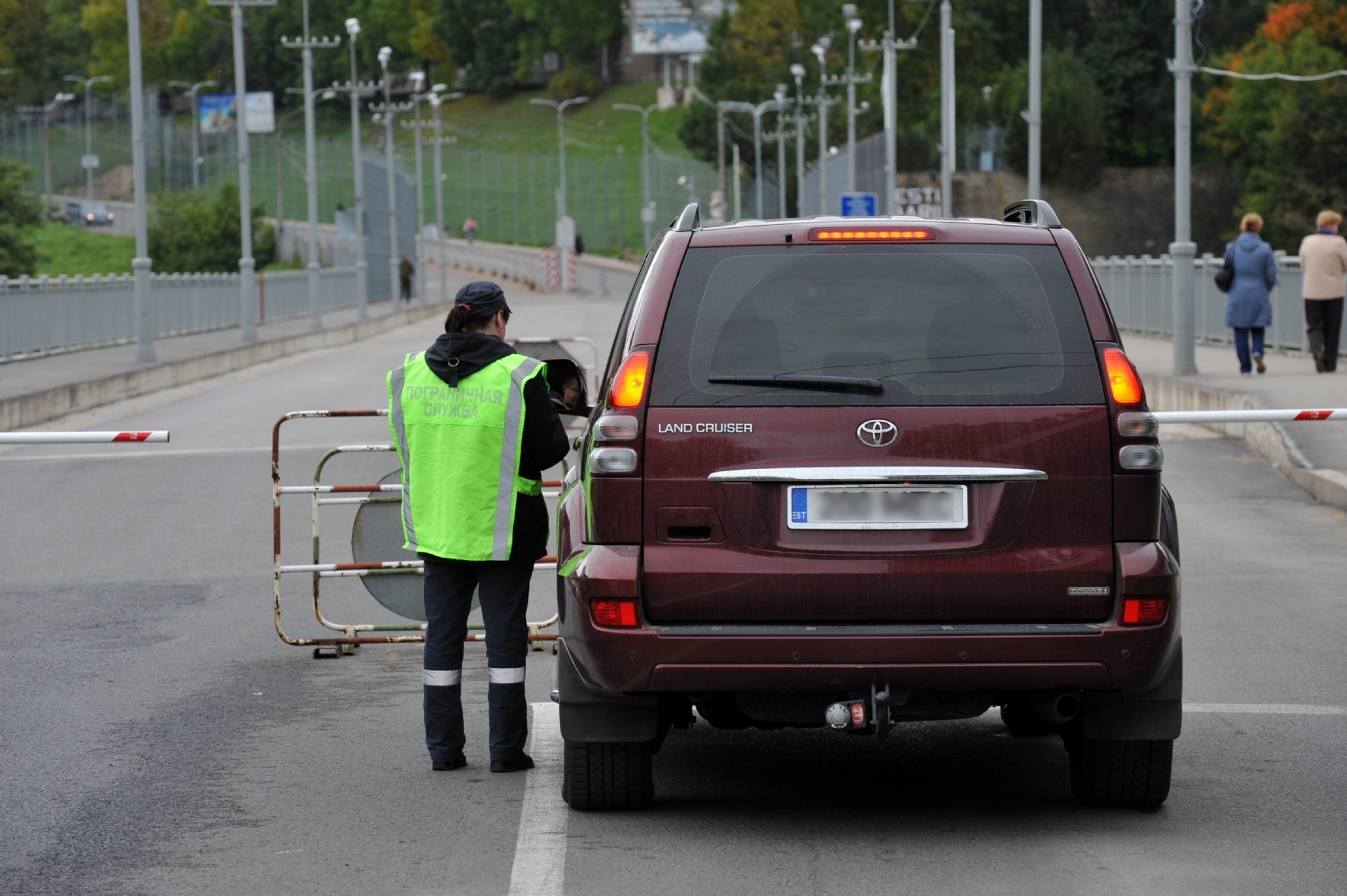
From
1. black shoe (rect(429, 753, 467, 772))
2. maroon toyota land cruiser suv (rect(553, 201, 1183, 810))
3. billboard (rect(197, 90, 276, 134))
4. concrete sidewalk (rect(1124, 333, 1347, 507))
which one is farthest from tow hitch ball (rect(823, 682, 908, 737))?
billboard (rect(197, 90, 276, 134))

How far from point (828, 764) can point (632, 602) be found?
5.19 feet

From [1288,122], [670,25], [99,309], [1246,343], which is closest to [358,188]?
[99,309]

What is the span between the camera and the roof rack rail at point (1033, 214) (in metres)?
6.25

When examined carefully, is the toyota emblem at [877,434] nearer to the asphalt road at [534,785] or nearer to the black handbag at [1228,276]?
the asphalt road at [534,785]

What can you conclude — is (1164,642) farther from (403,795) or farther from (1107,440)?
(403,795)

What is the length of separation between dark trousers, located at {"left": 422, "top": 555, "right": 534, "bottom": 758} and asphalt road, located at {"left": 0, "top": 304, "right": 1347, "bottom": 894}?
5.8 inches

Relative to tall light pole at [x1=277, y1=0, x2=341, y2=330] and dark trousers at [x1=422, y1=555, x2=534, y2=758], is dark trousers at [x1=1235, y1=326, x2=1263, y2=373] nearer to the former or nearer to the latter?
dark trousers at [x1=422, y1=555, x2=534, y2=758]

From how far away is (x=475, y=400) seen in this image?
22.3 feet

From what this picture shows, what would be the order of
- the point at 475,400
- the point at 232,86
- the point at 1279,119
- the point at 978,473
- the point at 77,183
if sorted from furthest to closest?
the point at 232,86, the point at 77,183, the point at 1279,119, the point at 475,400, the point at 978,473

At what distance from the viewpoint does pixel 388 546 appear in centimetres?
945

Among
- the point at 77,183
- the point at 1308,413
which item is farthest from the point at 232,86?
the point at 1308,413

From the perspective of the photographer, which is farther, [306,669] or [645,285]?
[306,669]

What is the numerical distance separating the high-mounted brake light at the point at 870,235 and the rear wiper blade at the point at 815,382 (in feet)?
1.45

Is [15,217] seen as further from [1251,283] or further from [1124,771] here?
[1124,771]
